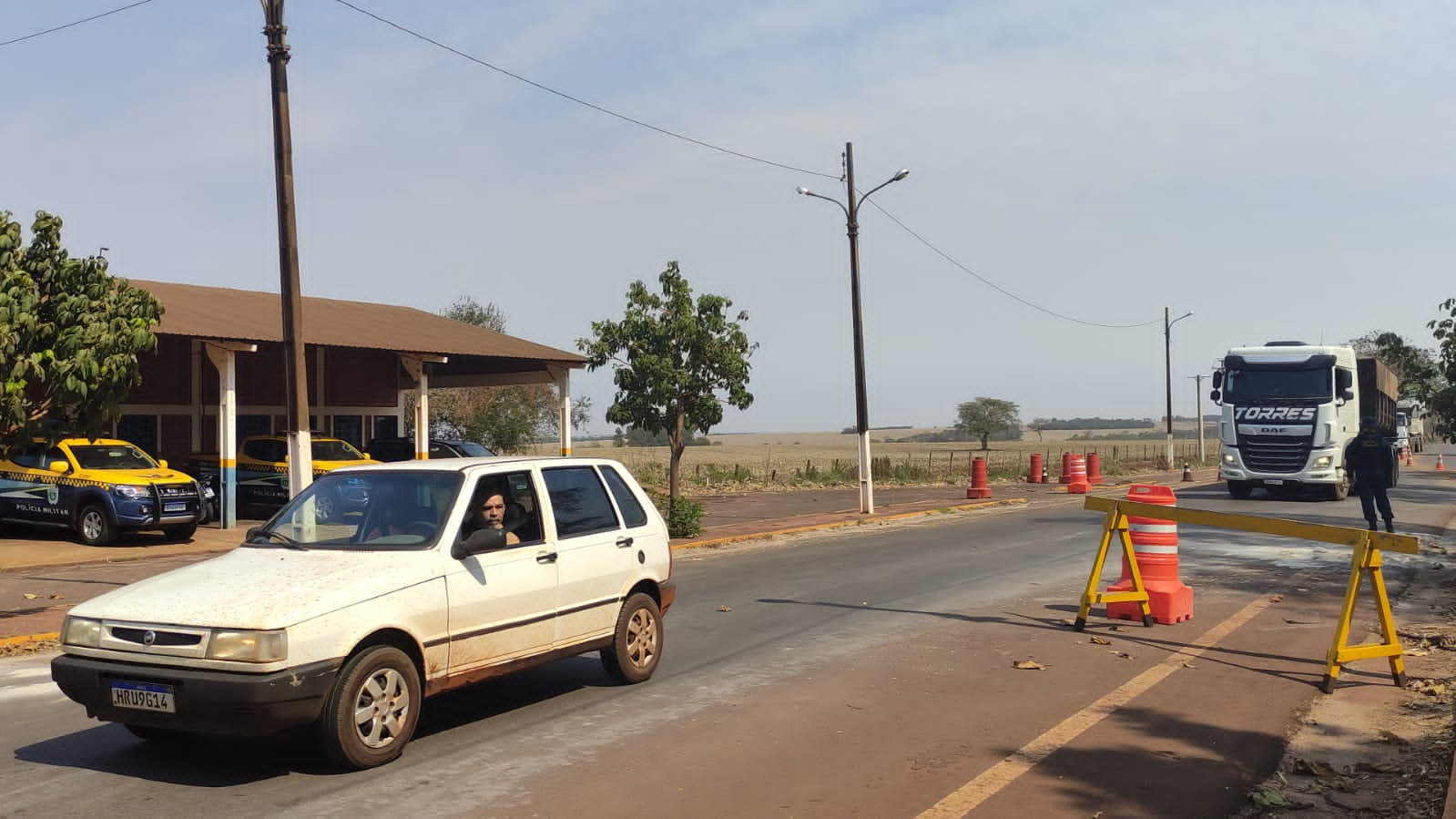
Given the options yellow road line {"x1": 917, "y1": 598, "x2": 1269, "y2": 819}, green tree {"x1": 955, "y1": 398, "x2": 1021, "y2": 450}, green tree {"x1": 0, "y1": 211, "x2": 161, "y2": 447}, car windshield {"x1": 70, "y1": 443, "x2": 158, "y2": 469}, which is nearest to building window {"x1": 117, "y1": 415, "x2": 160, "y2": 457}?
car windshield {"x1": 70, "y1": 443, "x2": 158, "y2": 469}

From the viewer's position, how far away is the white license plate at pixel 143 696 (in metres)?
A: 5.71

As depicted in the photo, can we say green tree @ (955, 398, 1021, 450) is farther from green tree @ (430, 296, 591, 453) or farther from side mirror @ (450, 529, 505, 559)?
side mirror @ (450, 529, 505, 559)

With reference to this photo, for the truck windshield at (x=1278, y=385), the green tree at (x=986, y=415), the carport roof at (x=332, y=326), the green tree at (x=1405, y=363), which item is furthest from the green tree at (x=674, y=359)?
the green tree at (x=986, y=415)

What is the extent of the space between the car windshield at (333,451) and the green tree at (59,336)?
1252 centimetres

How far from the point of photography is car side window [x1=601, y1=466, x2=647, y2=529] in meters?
8.38

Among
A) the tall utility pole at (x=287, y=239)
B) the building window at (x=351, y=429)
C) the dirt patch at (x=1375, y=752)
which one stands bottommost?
the dirt patch at (x=1375, y=752)

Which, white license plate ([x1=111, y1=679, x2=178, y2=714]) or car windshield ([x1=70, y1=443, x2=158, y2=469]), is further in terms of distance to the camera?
car windshield ([x1=70, y1=443, x2=158, y2=469])

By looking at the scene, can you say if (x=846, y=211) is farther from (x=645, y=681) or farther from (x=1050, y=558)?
(x=645, y=681)

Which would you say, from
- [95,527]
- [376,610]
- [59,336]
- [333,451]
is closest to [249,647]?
[376,610]

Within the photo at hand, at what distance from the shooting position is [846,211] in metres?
27.7

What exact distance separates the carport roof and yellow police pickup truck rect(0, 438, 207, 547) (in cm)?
238

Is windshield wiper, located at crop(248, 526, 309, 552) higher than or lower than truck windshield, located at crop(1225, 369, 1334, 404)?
lower

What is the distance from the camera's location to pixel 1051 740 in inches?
265

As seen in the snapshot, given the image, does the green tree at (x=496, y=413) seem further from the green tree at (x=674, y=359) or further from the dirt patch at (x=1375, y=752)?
the dirt patch at (x=1375, y=752)
